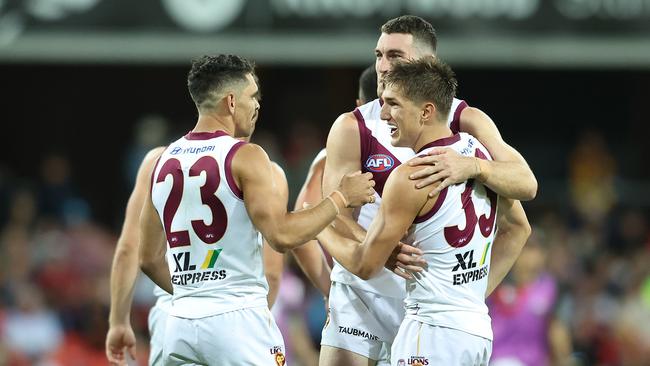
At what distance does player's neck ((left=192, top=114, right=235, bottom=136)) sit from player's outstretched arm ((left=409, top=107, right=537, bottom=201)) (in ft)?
2.98

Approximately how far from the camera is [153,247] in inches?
224

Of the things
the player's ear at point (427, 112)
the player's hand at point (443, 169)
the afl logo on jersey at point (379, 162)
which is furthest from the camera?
the afl logo on jersey at point (379, 162)

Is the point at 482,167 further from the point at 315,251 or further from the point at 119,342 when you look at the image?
the point at 119,342

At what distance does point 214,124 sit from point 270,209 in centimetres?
55

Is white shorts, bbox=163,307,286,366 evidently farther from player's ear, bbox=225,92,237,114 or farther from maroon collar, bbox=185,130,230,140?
player's ear, bbox=225,92,237,114

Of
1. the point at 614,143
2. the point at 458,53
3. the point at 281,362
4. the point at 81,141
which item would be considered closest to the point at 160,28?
the point at 458,53

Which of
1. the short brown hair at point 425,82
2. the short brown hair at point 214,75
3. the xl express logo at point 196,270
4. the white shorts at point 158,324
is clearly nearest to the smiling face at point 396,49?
the short brown hair at point 425,82

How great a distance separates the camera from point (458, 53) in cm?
1175

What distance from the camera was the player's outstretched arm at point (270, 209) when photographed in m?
5.20

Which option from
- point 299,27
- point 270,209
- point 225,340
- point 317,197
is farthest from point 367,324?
point 299,27

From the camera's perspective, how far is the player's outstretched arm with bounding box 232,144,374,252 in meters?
5.20

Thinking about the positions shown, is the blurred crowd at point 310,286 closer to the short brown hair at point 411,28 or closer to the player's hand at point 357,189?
the short brown hair at point 411,28

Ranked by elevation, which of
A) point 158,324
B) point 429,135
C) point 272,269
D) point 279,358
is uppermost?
point 429,135

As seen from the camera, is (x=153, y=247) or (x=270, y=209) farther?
(x=153, y=247)
